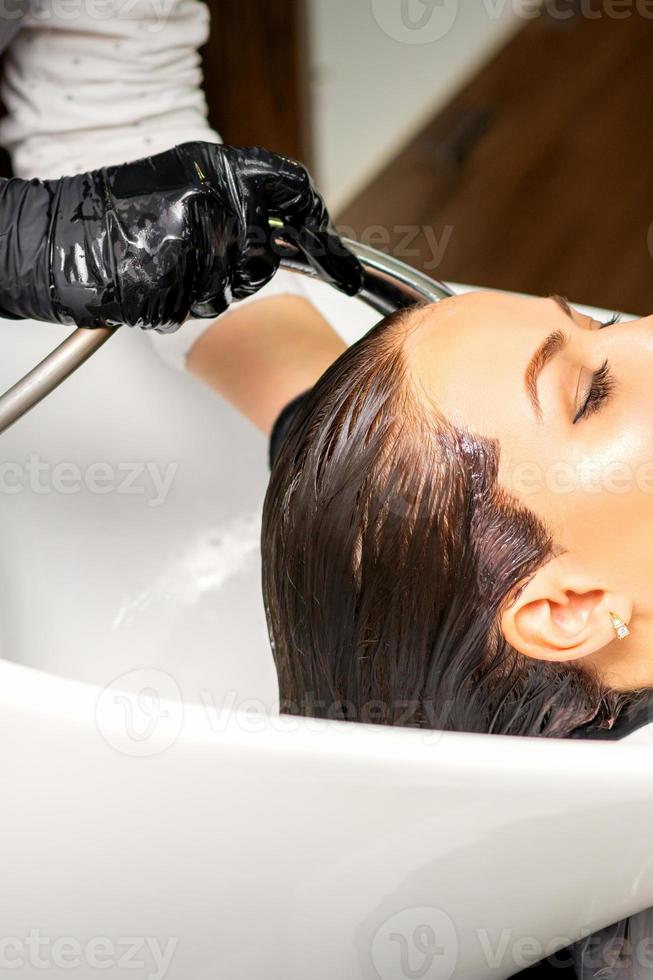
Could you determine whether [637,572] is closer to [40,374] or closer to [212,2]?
[40,374]

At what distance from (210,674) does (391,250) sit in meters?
0.98

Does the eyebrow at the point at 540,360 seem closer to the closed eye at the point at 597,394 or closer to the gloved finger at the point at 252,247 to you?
the closed eye at the point at 597,394

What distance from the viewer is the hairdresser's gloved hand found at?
0.80 metres

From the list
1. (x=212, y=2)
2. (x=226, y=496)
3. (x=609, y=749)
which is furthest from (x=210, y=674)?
(x=212, y=2)

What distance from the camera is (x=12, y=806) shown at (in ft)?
2.36
